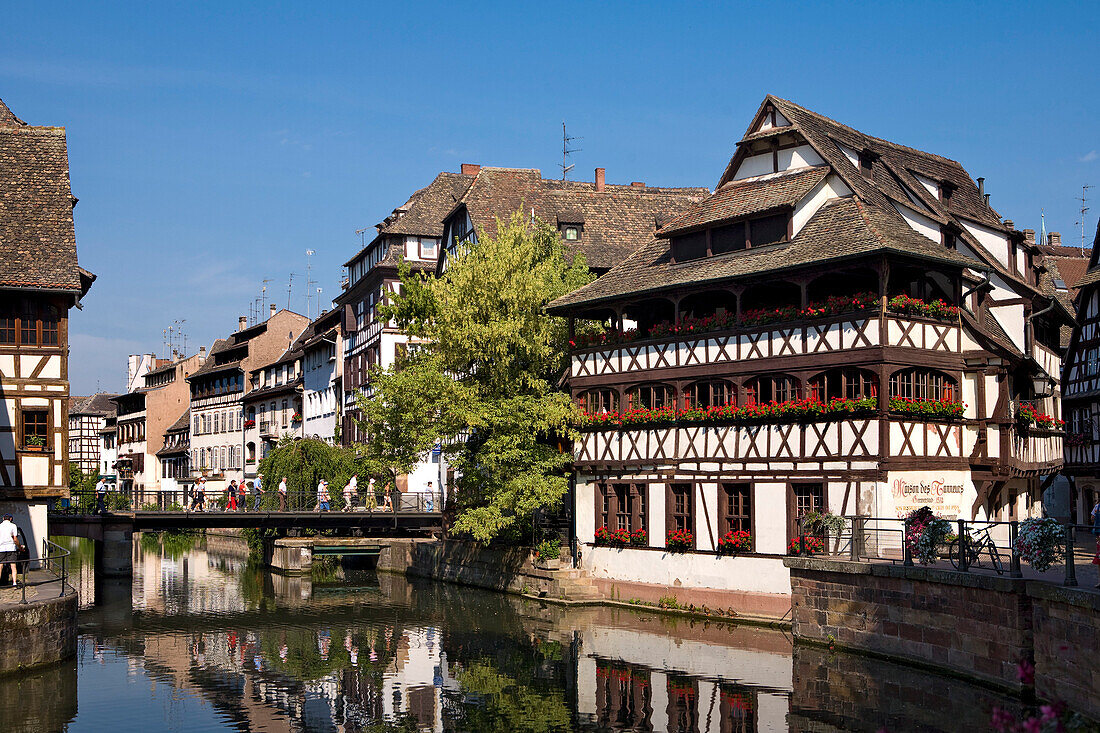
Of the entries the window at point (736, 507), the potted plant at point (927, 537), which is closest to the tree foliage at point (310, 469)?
the window at point (736, 507)

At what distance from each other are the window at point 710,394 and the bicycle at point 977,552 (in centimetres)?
913

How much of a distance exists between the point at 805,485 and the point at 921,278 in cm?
589

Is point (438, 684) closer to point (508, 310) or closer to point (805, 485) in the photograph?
point (805, 485)

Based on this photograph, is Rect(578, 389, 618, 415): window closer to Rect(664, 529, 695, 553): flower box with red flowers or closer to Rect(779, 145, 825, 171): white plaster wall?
Rect(664, 529, 695, 553): flower box with red flowers

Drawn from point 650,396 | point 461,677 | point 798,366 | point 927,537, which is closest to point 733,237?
point 650,396

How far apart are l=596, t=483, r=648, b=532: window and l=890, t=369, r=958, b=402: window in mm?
7990

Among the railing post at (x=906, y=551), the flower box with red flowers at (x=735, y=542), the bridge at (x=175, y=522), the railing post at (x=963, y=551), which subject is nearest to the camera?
the railing post at (x=963, y=551)

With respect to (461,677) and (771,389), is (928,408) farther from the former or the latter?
(461,677)

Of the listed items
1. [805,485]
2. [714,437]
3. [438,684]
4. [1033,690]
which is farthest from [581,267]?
[1033,690]

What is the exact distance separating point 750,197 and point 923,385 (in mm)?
7185

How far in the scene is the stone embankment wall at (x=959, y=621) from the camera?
60.4 ft

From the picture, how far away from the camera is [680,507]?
33.2m

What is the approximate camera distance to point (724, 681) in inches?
931

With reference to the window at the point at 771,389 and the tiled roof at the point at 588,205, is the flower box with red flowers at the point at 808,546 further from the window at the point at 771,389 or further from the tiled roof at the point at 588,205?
the tiled roof at the point at 588,205
